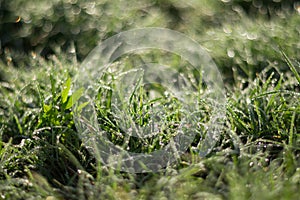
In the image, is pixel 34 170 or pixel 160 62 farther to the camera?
pixel 160 62

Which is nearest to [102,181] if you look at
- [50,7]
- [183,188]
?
[183,188]

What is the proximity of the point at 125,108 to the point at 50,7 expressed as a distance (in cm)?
174

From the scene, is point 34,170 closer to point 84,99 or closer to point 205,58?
point 84,99

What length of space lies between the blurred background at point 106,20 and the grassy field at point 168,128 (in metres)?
0.02

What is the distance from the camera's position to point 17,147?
83.9 inches

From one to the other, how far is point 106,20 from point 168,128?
5.14 ft

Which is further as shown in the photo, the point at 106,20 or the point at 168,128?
the point at 106,20

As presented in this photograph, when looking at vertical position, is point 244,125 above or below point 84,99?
below

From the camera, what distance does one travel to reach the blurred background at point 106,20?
3.30 metres

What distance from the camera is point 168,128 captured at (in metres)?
2.10

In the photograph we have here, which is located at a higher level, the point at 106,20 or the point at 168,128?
the point at 106,20

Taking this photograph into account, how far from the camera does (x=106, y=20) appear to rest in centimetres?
349

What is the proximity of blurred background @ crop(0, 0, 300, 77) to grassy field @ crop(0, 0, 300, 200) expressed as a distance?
17 mm

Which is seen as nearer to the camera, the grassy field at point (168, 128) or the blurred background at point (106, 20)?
the grassy field at point (168, 128)
